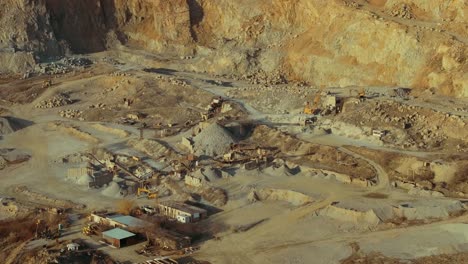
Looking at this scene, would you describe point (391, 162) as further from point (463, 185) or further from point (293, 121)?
point (293, 121)

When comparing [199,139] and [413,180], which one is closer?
[413,180]

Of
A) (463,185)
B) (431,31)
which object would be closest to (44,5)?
(431,31)

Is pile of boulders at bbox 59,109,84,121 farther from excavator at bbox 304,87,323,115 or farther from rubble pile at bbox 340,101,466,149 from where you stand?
rubble pile at bbox 340,101,466,149

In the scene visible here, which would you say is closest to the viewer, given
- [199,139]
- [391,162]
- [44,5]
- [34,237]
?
[34,237]

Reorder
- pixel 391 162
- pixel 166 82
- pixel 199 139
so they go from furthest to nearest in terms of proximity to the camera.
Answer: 1. pixel 166 82
2. pixel 199 139
3. pixel 391 162

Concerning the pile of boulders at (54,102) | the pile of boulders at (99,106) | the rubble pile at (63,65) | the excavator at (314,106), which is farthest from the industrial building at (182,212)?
the rubble pile at (63,65)

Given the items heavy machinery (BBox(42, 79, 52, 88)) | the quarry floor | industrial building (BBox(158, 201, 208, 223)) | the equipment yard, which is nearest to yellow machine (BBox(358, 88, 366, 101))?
the equipment yard

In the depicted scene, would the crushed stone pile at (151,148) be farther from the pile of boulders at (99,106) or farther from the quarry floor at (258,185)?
the pile of boulders at (99,106)
